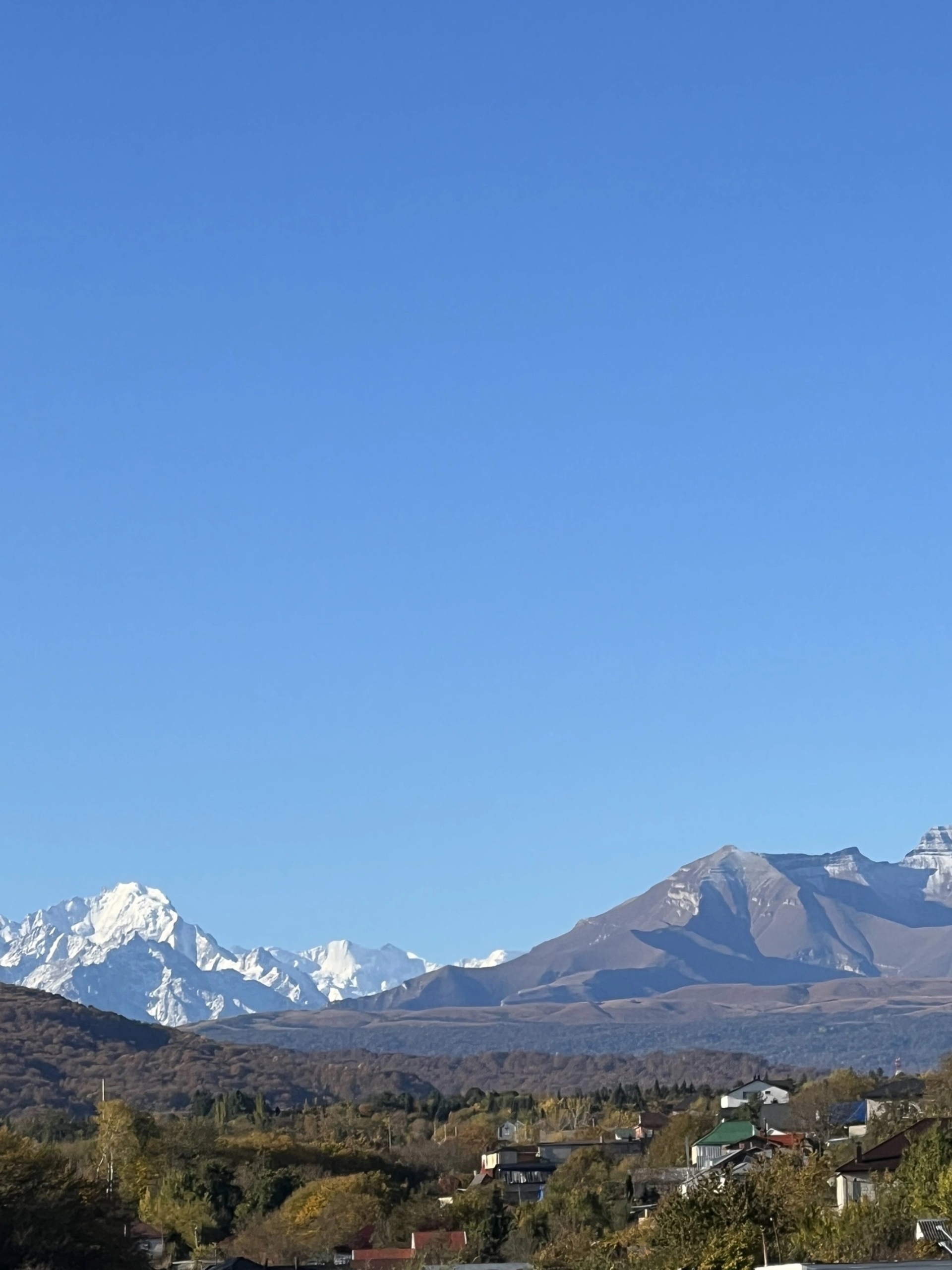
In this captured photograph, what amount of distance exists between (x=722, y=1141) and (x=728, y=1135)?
220cm

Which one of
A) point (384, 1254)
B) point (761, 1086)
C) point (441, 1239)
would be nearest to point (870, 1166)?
point (441, 1239)

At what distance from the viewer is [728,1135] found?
135 metres

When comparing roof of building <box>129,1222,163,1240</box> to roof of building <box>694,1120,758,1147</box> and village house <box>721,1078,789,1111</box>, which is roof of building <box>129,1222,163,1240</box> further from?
village house <box>721,1078,789,1111</box>

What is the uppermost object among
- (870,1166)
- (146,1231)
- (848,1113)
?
(848,1113)

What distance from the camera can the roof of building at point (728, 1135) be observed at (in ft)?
431

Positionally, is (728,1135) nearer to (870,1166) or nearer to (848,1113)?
(848,1113)

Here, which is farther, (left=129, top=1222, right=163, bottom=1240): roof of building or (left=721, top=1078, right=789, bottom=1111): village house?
(left=721, top=1078, right=789, bottom=1111): village house

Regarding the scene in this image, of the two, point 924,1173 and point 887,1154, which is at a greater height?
point 887,1154

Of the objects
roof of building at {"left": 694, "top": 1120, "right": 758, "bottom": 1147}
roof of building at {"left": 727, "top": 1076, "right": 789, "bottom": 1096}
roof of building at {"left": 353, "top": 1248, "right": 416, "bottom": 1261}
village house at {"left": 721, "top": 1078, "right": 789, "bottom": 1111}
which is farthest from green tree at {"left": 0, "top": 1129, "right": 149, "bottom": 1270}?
roof of building at {"left": 727, "top": 1076, "right": 789, "bottom": 1096}

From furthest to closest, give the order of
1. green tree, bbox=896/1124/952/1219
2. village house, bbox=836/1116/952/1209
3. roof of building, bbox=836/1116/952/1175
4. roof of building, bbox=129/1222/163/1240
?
1. roof of building, bbox=129/1222/163/1240
2. roof of building, bbox=836/1116/952/1175
3. village house, bbox=836/1116/952/1209
4. green tree, bbox=896/1124/952/1219

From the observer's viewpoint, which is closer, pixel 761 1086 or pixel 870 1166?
pixel 870 1166

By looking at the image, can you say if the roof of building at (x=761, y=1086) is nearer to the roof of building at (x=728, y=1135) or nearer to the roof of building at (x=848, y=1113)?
the roof of building at (x=848, y=1113)

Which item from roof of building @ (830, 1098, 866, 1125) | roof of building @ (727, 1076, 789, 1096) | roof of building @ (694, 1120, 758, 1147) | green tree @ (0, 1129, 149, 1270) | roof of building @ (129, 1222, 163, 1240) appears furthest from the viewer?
roof of building @ (727, 1076, 789, 1096)

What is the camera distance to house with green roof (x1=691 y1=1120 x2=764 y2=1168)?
124 m
